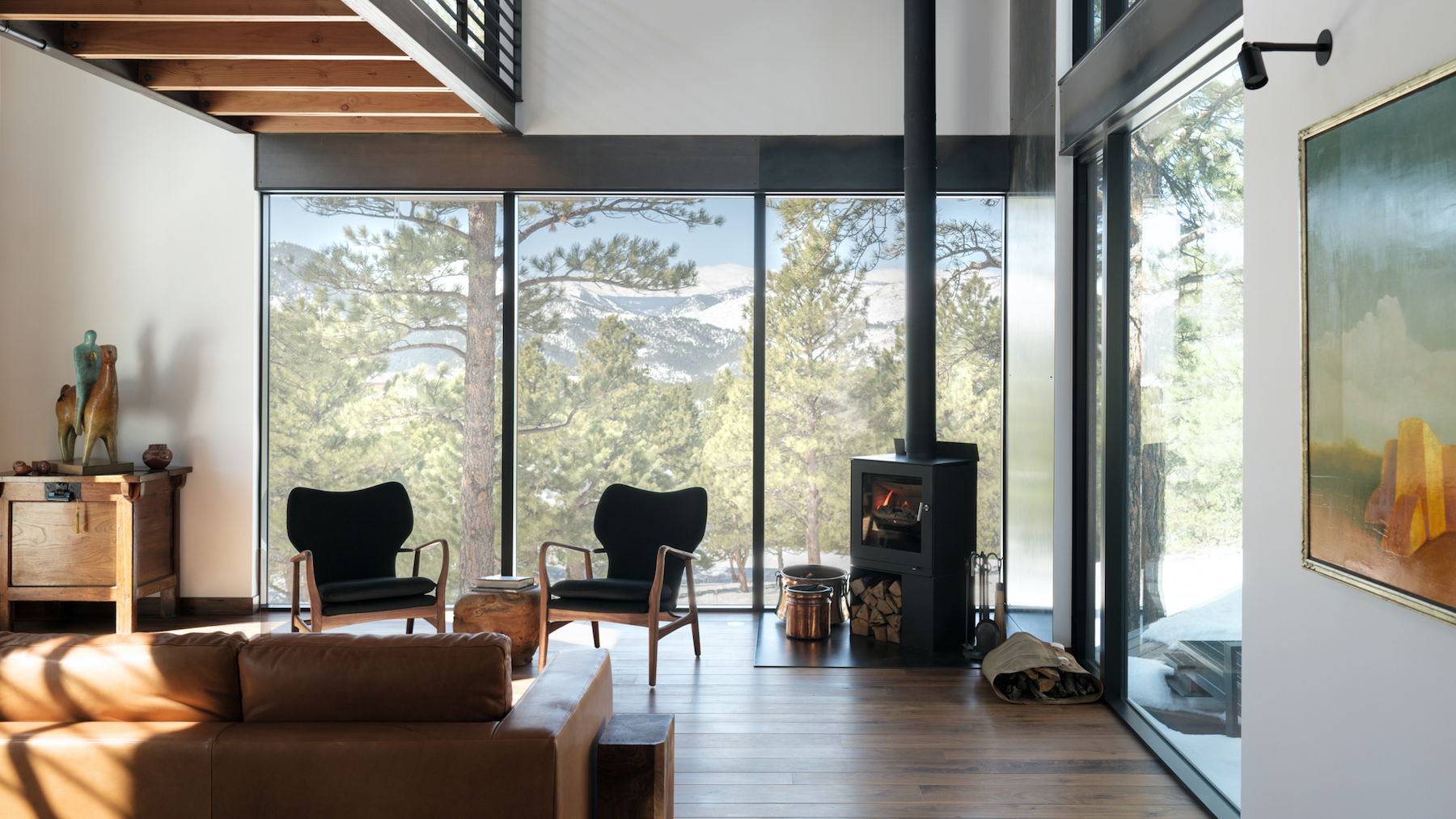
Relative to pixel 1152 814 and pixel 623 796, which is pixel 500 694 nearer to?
pixel 623 796

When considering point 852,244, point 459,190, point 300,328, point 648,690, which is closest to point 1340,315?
point 648,690

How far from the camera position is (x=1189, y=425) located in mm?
3258

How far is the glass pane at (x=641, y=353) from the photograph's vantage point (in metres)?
5.59

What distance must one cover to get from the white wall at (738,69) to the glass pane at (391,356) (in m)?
1.04

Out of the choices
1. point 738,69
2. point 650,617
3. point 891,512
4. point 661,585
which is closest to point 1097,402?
point 891,512

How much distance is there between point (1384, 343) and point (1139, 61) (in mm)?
1953

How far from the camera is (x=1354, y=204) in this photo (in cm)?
204

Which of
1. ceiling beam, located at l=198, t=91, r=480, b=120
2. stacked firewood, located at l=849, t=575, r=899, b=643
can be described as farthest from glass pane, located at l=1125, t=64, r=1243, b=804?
ceiling beam, located at l=198, t=91, r=480, b=120

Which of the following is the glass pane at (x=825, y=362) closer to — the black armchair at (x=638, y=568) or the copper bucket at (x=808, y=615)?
the copper bucket at (x=808, y=615)

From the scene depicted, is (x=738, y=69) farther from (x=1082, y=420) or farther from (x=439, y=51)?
(x=1082, y=420)

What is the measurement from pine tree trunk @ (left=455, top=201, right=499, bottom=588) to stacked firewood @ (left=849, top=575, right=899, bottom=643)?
7.43ft

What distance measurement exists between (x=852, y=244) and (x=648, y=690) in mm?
2975

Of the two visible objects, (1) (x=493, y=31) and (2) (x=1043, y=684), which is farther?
(1) (x=493, y=31)

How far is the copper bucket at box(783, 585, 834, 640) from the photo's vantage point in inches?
197
